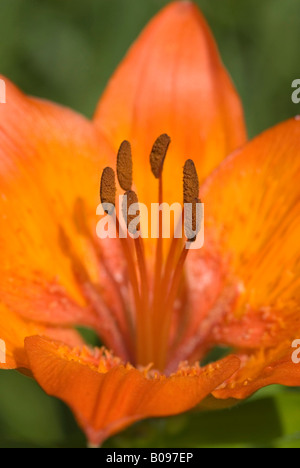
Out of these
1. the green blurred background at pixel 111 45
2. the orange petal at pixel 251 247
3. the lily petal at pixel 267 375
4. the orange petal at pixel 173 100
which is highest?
the green blurred background at pixel 111 45

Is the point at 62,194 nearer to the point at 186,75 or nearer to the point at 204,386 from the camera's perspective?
the point at 186,75

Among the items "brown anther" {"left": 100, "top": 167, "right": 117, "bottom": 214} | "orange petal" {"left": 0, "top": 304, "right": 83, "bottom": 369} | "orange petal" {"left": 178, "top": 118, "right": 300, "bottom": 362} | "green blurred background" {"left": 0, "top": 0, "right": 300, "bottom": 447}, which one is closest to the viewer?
"orange petal" {"left": 0, "top": 304, "right": 83, "bottom": 369}

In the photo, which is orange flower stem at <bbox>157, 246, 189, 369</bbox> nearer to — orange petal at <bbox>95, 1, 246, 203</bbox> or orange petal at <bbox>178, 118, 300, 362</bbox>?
orange petal at <bbox>178, 118, 300, 362</bbox>

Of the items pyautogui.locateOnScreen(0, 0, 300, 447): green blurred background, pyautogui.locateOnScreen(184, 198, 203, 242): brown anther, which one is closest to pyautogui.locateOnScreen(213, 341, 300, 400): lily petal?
pyautogui.locateOnScreen(184, 198, 203, 242): brown anther

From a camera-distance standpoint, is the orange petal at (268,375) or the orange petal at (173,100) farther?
the orange petal at (173,100)

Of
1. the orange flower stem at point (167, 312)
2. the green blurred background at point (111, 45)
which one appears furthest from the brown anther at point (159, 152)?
the green blurred background at point (111, 45)

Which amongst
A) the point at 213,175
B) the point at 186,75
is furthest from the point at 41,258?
the point at 186,75

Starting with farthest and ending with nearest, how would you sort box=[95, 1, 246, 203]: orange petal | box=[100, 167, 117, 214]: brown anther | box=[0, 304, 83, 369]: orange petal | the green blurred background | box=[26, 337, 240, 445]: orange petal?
the green blurred background
box=[95, 1, 246, 203]: orange petal
box=[100, 167, 117, 214]: brown anther
box=[0, 304, 83, 369]: orange petal
box=[26, 337, 240, 445]: orange petal

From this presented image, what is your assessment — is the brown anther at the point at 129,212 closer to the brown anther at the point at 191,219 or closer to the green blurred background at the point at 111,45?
the brown anther at the point at 191,219

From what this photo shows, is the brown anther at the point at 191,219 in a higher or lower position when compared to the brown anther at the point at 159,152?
lower
